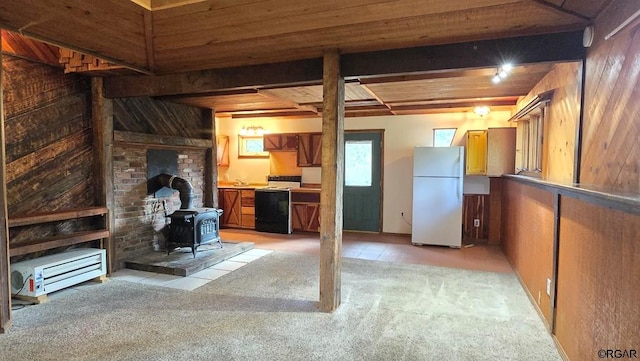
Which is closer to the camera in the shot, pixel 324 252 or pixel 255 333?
pixel 255 333

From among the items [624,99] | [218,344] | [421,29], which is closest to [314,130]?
[421,29]

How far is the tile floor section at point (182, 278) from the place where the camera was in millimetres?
3855

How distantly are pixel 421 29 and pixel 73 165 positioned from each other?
13.2 ft

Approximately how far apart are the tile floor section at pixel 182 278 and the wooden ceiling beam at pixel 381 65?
213cm

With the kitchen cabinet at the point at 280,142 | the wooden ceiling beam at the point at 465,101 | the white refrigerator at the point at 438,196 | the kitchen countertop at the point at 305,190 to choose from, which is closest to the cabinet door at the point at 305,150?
the kitchen cabinet at the point at 280,142

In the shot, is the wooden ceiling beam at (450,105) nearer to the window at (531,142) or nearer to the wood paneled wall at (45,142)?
the window at (531,142)

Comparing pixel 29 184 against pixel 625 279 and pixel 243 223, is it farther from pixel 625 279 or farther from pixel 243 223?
pixel 625 279

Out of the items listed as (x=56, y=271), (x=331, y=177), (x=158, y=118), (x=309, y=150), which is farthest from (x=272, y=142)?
(x=56, y=271)

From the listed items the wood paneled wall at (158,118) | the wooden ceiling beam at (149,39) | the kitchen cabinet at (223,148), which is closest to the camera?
the wooden ceiling beam at (149,39)

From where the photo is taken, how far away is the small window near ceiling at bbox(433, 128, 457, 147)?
6168mm

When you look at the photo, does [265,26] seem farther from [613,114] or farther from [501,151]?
[501,151]

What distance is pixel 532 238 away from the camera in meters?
3.55

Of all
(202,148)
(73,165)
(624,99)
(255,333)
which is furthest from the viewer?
(202,148)

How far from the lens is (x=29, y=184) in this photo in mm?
3594
